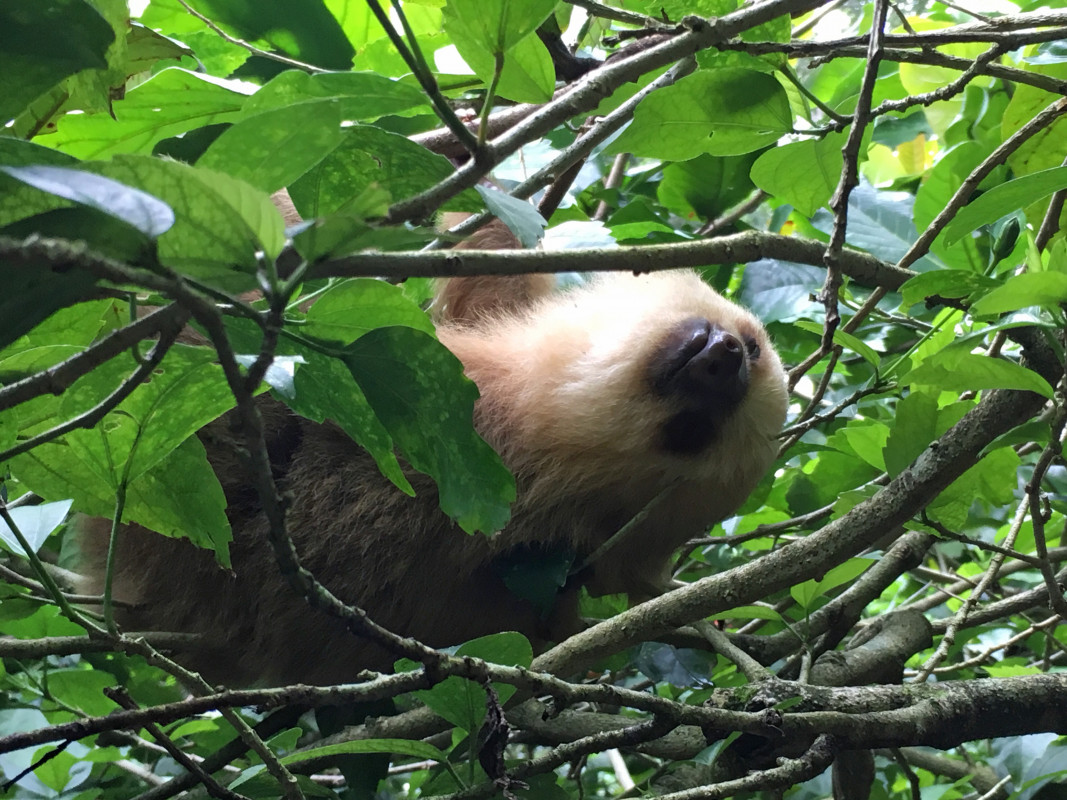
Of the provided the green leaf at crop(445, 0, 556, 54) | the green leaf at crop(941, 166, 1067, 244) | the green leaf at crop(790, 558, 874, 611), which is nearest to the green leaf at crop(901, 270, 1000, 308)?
the green leaf at crop(941, 166, 1067, 244)

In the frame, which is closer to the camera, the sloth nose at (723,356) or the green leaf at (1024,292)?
the green leaf at (1024,292)

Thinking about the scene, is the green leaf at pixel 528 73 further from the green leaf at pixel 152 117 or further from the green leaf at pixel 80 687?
the green leaf at pixel 80 687

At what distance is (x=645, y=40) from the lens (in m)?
1.93

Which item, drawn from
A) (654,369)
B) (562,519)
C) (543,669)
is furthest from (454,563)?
(654,369)

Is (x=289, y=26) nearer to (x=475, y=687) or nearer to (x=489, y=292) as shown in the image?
(x=475, y=687)

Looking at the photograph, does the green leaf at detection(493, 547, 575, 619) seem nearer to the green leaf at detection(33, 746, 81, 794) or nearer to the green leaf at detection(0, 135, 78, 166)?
the green leaf at detection(33, 746, 81, 794)

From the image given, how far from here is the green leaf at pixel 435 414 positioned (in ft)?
3.20

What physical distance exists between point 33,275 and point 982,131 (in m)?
2.35

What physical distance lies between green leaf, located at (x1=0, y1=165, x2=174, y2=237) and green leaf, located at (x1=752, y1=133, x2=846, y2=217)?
1287 millimetres

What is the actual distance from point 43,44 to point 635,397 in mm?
1622

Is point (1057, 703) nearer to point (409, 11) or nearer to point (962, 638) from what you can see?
point (962, 638)

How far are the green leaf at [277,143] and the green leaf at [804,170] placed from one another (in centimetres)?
104

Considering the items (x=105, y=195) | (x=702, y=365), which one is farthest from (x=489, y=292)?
(x=105, y=195)

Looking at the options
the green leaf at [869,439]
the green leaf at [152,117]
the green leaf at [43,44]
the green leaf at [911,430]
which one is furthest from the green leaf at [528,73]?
the green leaf at [869,439]
